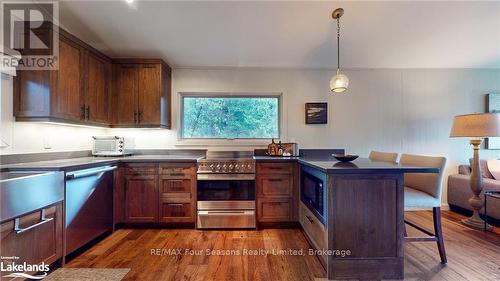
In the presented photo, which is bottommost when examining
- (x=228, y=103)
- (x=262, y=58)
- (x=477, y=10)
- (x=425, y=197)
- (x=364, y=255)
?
(x=364, y=255)

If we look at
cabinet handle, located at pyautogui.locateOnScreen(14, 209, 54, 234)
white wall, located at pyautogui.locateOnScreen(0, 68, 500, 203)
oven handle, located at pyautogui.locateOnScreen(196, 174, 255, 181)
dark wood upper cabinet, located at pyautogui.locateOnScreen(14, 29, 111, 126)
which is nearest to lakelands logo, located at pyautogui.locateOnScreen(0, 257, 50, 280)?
cabinet handle, located at pyautogui.locateOnScreen(14, 209, 54, 234)

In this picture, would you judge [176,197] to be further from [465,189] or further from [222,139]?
[465,189]

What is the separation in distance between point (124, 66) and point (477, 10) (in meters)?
4.53

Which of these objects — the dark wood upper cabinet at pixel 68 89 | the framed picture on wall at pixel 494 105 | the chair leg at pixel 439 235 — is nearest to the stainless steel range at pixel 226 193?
the dark wood upper cabinet at pixel 68 89

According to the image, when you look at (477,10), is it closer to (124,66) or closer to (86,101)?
(124,66)

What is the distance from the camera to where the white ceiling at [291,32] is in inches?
101

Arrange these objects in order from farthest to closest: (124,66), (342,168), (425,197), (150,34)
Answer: (124,66), (150,34), (425,197), (342,168)

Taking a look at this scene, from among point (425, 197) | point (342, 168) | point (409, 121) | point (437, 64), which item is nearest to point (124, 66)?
point (342, 168)

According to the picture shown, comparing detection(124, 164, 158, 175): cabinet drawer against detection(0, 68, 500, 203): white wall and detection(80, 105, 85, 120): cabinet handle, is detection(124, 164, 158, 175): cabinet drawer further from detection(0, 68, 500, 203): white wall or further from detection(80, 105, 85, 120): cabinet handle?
detection(0, 68, 500, 203): white wall

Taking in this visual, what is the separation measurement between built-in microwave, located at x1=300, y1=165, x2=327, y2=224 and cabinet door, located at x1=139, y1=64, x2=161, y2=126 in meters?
2.17

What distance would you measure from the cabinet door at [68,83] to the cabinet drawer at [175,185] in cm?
121

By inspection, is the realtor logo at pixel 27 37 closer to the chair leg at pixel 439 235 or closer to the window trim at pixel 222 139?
the window trim at pixel 222 139

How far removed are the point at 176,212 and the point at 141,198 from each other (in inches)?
18.8

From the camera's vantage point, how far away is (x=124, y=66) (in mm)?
3139
